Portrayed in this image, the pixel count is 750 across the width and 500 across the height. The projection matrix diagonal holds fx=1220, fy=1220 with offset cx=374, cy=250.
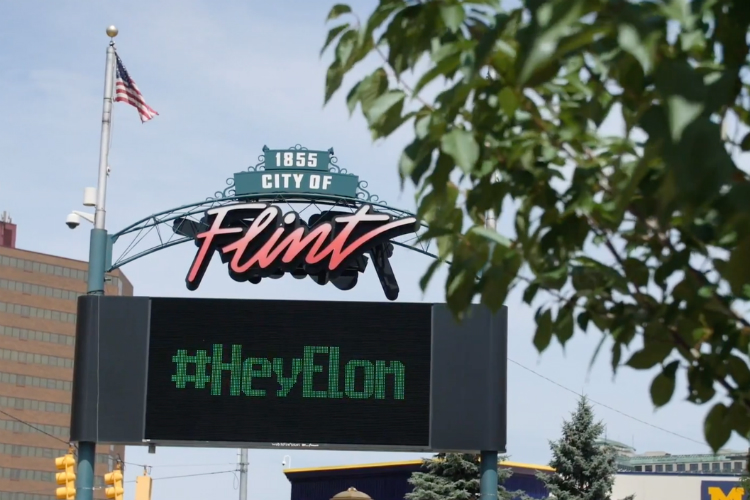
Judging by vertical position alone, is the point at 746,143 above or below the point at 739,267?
above

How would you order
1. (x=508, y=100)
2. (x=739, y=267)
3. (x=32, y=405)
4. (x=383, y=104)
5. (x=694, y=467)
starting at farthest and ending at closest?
(x=694, y=467), (x=32, y=405), (x=383, y=104), (x=508, y=100), (x=739, y=267)

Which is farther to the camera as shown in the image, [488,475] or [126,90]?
[126,90]

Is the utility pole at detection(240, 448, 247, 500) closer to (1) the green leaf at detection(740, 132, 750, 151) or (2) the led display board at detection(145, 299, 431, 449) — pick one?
(2) the led display board at detection(145, 299, 431, 449)

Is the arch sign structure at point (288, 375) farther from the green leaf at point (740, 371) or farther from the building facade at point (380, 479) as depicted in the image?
the building facade at point (380, 479)

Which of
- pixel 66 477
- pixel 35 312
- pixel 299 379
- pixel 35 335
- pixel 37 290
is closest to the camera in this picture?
pixel 299 379

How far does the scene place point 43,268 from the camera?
117562 mm

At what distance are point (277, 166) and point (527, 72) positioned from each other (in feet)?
58.5

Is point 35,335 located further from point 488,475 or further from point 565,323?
point 565,323

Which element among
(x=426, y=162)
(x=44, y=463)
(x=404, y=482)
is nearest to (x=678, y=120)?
(x=426, y=162)

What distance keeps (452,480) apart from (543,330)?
1134 inches

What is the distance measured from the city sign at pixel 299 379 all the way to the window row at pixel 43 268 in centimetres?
9892

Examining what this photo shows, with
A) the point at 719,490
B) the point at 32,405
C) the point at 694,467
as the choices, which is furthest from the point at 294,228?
the point at 694,467

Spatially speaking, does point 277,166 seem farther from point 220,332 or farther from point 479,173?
point 479,173

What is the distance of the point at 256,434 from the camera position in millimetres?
17453
